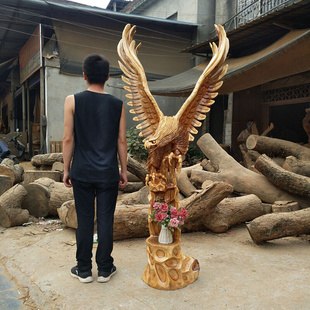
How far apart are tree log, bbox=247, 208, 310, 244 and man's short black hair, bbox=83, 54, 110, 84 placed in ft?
7.59

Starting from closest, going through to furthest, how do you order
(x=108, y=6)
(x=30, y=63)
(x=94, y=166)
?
(x=94, y=166)
(x=30, y=63)
(x=108, y=6)

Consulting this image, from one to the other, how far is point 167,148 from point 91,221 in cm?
91

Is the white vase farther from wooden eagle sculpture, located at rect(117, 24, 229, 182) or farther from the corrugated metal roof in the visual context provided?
the corrugated metal roof

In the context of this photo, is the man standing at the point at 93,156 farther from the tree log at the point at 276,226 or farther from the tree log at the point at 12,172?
the tree log at the point at 12,172

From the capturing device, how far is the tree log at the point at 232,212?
4102 mm

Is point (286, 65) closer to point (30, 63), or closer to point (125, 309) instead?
point (125, 309)

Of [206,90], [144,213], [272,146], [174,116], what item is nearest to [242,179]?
[272,146]

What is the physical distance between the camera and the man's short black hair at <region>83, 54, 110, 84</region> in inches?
103

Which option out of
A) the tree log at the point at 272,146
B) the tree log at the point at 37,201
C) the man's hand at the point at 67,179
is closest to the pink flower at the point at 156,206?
the man's hand at the point at 67,179

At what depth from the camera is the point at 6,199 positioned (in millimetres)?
4340

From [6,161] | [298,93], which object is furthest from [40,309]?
[298,93]

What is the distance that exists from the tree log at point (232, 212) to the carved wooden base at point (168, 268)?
1.45 metres

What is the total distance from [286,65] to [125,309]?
513cm

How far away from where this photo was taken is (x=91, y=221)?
2689 millimetres
